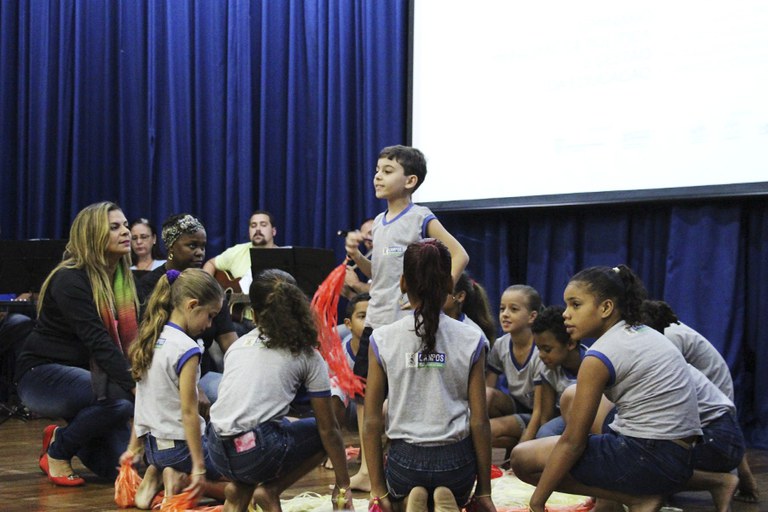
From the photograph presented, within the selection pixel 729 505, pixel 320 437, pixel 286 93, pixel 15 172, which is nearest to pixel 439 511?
pixel 320 437

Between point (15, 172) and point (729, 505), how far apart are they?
5.92 meters

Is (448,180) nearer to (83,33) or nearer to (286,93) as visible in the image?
(286,93)

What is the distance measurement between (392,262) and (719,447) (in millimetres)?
1352

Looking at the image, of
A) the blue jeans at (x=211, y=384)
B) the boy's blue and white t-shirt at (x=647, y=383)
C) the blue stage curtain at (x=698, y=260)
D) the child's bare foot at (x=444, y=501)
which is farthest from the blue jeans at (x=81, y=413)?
the blue stage curtain at (x=698, y=260)

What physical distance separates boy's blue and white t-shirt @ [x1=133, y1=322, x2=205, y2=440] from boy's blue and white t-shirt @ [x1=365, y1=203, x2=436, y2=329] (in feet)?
2.33

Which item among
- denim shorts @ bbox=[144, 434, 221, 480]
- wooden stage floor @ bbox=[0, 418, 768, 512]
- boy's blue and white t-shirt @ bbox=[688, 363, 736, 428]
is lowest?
wooden stage floor @ bbox=[0, 418, 768, 512]

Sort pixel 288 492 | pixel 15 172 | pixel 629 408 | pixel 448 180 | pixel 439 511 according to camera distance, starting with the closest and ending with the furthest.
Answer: pixel 439 511 → pixel 629 408 → pixel 288 492 → pixel 448 180 → pixel 15 172

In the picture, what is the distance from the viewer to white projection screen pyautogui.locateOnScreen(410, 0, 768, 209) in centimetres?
498

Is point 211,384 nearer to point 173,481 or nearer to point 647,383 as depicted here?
point 173,481

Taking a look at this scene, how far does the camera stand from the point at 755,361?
512cm

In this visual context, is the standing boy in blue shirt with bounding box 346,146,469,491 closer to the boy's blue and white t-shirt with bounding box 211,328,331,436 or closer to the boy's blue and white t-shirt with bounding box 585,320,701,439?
the boy's blue and white t-shirt with bounding box 211,328,331,436

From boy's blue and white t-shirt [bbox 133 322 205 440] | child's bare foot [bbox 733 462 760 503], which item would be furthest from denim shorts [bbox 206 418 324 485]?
child's bare foot [bbox 733 462 760 503]

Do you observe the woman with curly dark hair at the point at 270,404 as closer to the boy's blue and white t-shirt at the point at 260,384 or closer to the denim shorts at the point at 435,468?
the boy's blue and white t-shirt at the point at 260,384

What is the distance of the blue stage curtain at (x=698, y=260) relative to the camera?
509cm
